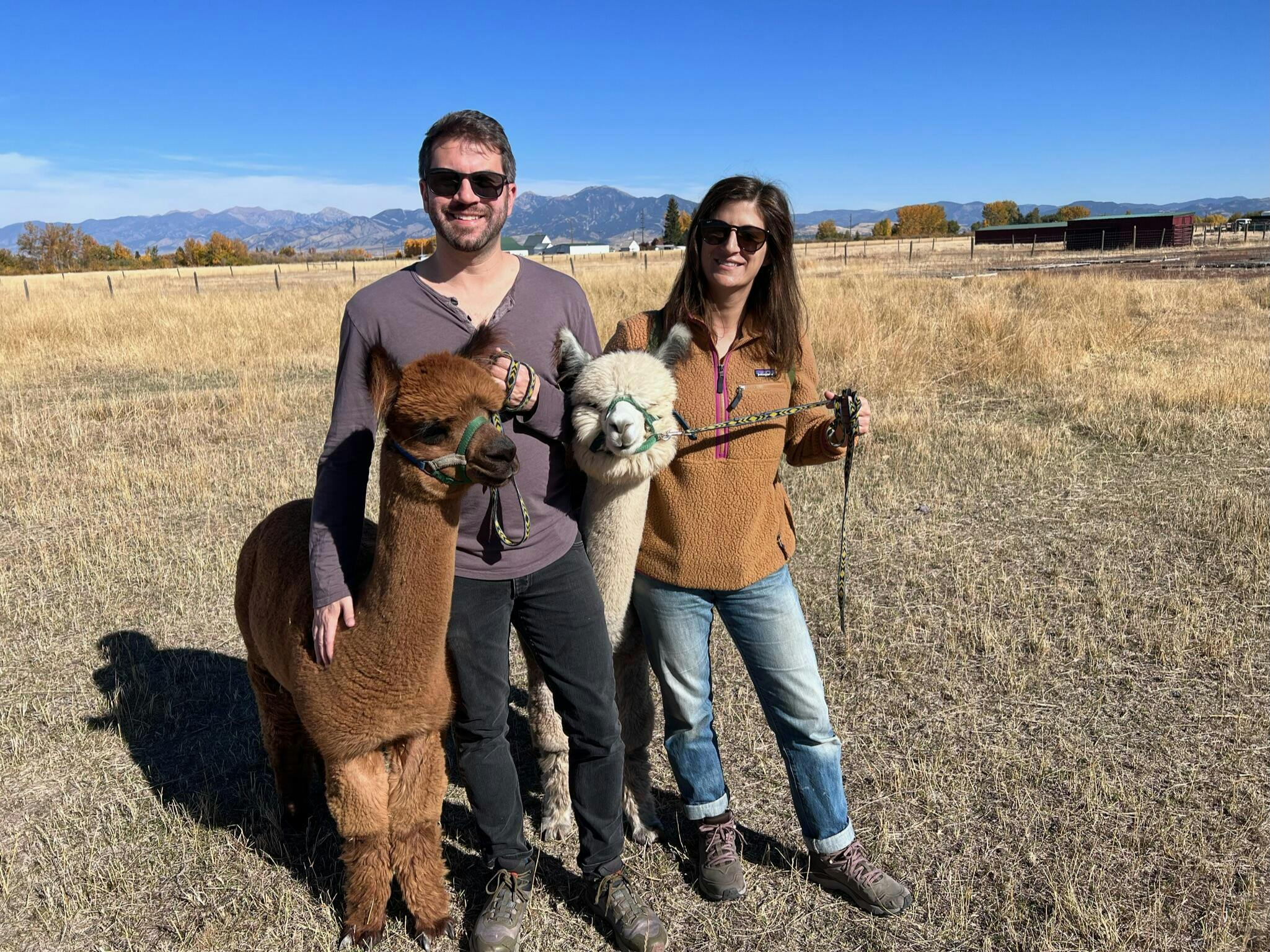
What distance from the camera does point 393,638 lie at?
2125mm

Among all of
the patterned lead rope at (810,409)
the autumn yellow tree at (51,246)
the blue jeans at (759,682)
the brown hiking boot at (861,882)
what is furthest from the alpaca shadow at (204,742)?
the autumn yellow tree at (51,246)

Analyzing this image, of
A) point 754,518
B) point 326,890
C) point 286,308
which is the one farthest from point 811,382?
point 286,308

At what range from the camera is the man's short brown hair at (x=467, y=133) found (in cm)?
206

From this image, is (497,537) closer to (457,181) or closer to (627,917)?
(457,181)

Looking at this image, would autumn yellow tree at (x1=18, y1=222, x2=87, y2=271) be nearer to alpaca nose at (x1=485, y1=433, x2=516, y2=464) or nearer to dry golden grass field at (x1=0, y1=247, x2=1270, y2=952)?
dry golden grass field at (x1=0, y1=247, x2=1270, y2=952)

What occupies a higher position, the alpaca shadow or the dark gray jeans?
the dark gray jeans

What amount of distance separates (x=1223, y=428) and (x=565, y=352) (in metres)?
7.50

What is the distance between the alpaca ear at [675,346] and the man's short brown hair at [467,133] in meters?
0.63

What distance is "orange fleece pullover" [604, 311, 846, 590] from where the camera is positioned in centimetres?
246

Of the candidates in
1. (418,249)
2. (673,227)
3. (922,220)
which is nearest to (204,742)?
(418,249)

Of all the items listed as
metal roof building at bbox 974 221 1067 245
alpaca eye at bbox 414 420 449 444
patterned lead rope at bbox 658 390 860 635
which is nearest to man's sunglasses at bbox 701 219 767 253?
patterned lead rope at bbox 658 390 860 635

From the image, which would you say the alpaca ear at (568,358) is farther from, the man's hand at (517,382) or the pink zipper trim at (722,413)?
the pink zipper trim at (722,413)

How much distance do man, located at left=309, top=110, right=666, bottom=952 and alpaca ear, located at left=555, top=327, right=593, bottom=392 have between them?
4 cm

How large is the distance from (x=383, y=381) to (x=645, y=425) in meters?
0.70
